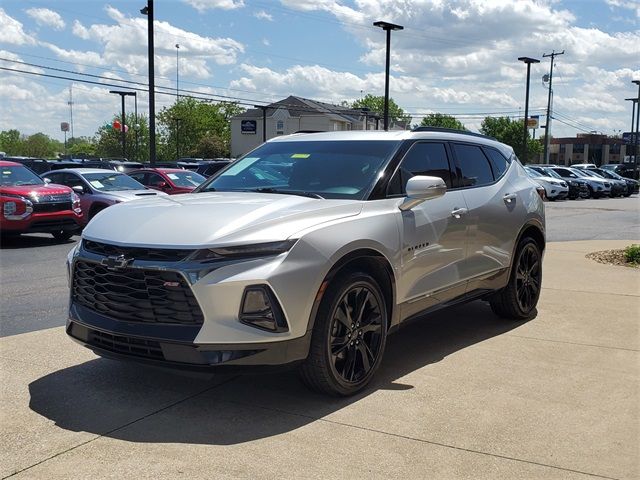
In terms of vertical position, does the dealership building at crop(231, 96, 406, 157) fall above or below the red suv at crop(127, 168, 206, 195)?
above

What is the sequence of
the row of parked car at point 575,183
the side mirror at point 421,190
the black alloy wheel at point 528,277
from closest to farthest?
1. the side mirror at point 421,190
2. the black alloy wheel at point 528,277
3. the row of parked car at point 575,183

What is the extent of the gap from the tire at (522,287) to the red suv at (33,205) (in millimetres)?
9826

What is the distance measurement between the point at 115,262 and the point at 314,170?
1781 millimetres

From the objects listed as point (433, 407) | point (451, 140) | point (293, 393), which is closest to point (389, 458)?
point (433, 407)

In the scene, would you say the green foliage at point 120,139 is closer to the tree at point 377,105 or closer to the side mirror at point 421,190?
the tree at point 377,105

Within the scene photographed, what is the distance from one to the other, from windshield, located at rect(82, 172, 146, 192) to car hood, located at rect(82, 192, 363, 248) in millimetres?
11254

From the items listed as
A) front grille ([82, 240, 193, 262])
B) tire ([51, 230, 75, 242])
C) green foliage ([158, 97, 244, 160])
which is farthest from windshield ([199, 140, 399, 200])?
green foliage ([158, 97, 244, 160])

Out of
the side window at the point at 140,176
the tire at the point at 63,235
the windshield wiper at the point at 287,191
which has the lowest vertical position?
the tire at the point at 63,235

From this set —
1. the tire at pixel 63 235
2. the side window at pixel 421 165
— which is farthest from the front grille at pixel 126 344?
the tire at pixel 63 235

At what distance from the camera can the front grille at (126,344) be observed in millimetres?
3898

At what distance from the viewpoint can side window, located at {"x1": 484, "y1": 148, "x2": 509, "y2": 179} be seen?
6.46 m

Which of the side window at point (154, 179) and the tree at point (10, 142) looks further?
the tree at point (10, 142)

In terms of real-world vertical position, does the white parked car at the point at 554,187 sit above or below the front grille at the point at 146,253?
below

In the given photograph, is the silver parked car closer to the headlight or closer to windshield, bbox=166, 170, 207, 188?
windshield, bbox=166, 170, 207, 188
